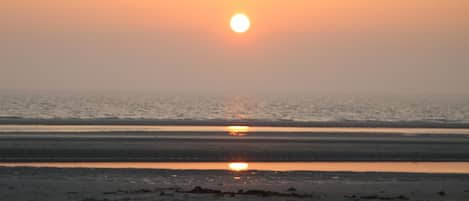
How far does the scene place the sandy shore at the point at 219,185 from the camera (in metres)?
20.8

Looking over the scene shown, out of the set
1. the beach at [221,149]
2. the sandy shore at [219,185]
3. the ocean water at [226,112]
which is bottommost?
the sandy shore at [219,185]

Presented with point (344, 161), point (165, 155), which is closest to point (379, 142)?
point (344, 161)

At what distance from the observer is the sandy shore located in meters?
20.8

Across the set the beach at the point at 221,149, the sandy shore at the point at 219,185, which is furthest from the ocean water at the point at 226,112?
the sandy shore at the point at 219,185

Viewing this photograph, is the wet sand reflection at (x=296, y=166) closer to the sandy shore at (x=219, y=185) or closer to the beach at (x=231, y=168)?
the beach at (x=231, y=168)

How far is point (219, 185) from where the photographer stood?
23.6 meters

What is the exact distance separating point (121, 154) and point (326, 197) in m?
16.3

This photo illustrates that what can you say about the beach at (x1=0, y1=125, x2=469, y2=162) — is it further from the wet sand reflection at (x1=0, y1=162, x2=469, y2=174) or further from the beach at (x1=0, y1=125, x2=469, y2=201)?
the wet sand reflection at (x1=0, y1=162, x2=469, y2=174)

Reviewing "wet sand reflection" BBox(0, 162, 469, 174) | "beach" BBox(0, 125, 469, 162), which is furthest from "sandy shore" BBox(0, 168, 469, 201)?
"beach" BBox(0, 125, 469, 162)

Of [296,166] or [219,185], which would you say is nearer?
[219,185]

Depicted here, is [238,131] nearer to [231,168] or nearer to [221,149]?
[221,149]

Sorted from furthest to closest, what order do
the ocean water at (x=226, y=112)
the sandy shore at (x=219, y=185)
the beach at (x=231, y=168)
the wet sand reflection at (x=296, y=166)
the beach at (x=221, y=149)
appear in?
the ocean water at (x=226, y=112) → the beach at (x=221, y=149) → the wet sand reflection at (x=296, y=166) → the beach at (x=231, y=168) → the sandy shore at (x=219, y=185)

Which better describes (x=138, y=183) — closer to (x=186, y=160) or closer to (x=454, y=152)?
(x=186, y=160)

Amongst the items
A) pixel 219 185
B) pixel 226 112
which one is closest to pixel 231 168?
pixel 219 185
